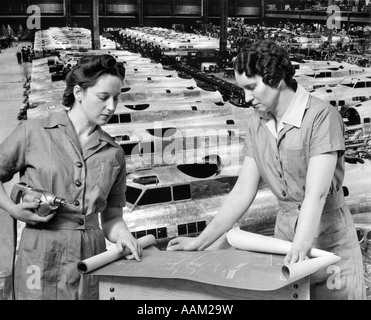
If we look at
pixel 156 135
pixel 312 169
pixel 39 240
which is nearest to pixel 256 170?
pixel 312 169

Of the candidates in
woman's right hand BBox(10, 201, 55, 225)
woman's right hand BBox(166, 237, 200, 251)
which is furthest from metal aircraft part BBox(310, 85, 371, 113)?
woman's right hand BBox(10, 201, 55, 225)

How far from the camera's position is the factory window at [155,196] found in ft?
13.5

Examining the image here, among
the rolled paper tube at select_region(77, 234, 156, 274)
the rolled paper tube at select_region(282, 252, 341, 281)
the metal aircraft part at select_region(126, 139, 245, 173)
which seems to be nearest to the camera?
the rolled paper tube at select_region(282, 252, 341, 281)

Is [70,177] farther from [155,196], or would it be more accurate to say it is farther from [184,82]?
[184,82]

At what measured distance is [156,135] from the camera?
15.8ft

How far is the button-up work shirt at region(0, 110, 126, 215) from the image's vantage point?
1744 mm

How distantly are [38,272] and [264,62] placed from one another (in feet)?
2.88

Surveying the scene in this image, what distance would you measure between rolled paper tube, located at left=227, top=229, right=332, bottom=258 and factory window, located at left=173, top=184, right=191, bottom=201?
2602 mm

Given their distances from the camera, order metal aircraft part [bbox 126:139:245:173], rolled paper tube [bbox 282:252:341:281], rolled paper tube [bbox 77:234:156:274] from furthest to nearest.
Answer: metal aircraft part [bbox 126:139:245:173], rolled paper tube [bbox 77:234:156:274], rolled paper tube [bbox 282:252:341:281]

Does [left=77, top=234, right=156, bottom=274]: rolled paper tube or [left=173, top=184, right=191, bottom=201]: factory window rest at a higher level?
[left=77, top=234, right=156, bottom=274]: rolled paper tube

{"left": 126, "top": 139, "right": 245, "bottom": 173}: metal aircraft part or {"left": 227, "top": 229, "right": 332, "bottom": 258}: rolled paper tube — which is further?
{"left": 126, "top": 139, "right": 245, "bottom": 173}: metal aircraft part

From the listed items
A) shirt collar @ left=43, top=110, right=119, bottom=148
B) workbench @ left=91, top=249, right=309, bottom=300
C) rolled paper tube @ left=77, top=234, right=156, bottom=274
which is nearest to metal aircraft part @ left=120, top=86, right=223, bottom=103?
shirt collar @ left=43, top=110, right=119, bottom=148

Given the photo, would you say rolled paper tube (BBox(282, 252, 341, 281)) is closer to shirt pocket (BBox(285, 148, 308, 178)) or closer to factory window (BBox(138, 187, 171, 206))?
shirt pocket (BBox(285, 148, 308, 178))

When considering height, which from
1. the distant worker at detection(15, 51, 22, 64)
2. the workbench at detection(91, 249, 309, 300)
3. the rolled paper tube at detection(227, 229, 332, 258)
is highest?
the distant worker at detection(15, 51, 22, 64)
